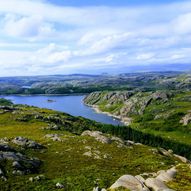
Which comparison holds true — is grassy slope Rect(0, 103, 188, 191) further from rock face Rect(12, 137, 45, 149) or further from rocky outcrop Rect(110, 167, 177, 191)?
rocky outcrop Rect(110, 167, 177, 191)

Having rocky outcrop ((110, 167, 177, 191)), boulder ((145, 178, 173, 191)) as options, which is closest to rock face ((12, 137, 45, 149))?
Result: rocky outcrop ((110, 167, 177, 191))

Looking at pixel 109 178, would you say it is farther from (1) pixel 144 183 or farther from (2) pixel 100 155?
(2) pixel 100 155

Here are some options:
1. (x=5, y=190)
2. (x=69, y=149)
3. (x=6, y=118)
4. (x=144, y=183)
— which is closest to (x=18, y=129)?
(x=6, y=118)

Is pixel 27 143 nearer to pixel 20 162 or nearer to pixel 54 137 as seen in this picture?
pixel 54 137

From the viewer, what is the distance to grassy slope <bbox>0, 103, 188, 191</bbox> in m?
50.9

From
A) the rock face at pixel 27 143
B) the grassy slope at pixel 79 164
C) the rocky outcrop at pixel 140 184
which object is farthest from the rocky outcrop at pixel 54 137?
the rocky outcrop at pixel 140 184

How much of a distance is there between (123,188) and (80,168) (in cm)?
2780

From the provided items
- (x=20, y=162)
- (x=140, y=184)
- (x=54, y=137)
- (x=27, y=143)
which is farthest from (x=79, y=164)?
(x=54, y=137)

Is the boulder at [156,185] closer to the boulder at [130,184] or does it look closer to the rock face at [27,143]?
the boulder at [130,184]

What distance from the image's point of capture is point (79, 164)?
218 ft

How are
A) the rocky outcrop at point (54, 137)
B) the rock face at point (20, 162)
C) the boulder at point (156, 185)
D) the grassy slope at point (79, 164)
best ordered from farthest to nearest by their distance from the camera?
the rocky outcrop at point (54, 137) < the rock face at point (20, 162) < the grassy slope at point (79, 164) < the boulder at point (156, 185)

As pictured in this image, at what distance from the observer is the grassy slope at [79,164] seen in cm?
5088

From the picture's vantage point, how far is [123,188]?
3591 centimetres

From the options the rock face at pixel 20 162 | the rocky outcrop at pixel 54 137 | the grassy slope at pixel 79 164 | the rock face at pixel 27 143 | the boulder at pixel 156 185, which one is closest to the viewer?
the boulder at pixel 156 185
